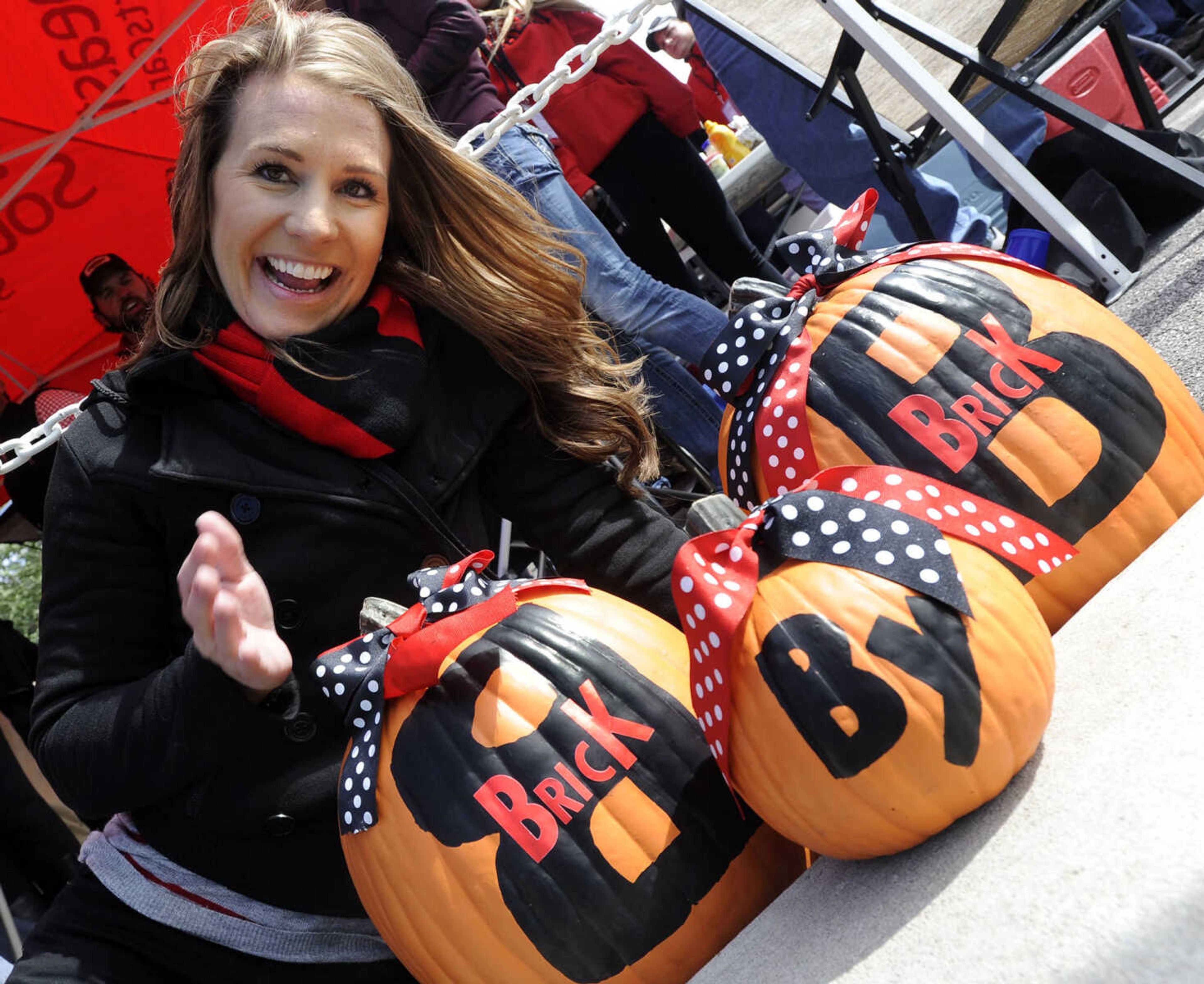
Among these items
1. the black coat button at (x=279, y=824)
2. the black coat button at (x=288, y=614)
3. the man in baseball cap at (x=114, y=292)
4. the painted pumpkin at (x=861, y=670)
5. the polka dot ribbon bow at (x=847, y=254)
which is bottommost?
the man in baseball cap at (x=114, y=292)

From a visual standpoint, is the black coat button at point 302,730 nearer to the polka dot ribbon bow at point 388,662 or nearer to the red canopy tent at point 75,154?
the polka dot ribbon bow at point 388,662

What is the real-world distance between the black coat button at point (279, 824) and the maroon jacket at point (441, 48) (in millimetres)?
2481

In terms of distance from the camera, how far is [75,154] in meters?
4.54

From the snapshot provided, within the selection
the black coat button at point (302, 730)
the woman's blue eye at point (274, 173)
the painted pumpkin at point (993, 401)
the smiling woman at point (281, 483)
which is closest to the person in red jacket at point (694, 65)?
the smiling woman at point (281, 483)

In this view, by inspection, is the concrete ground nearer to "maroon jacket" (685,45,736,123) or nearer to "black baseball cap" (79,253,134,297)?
"black baseball cap" (79,253,134,297)

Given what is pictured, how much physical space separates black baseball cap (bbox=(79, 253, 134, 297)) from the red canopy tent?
0.19 meters

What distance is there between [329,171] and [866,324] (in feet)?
3.03

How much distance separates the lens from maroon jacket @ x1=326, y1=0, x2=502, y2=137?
3.40 meters

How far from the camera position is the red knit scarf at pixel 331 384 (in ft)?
5.47

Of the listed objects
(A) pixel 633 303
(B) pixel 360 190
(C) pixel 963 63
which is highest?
(C) pixel 963 63

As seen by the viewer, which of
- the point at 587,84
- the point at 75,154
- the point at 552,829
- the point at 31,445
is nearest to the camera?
the point at 552,829

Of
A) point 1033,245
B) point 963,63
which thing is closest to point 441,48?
point 963,63

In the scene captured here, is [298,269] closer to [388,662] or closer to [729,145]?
[388,662]

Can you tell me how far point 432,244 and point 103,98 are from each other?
3.22m
